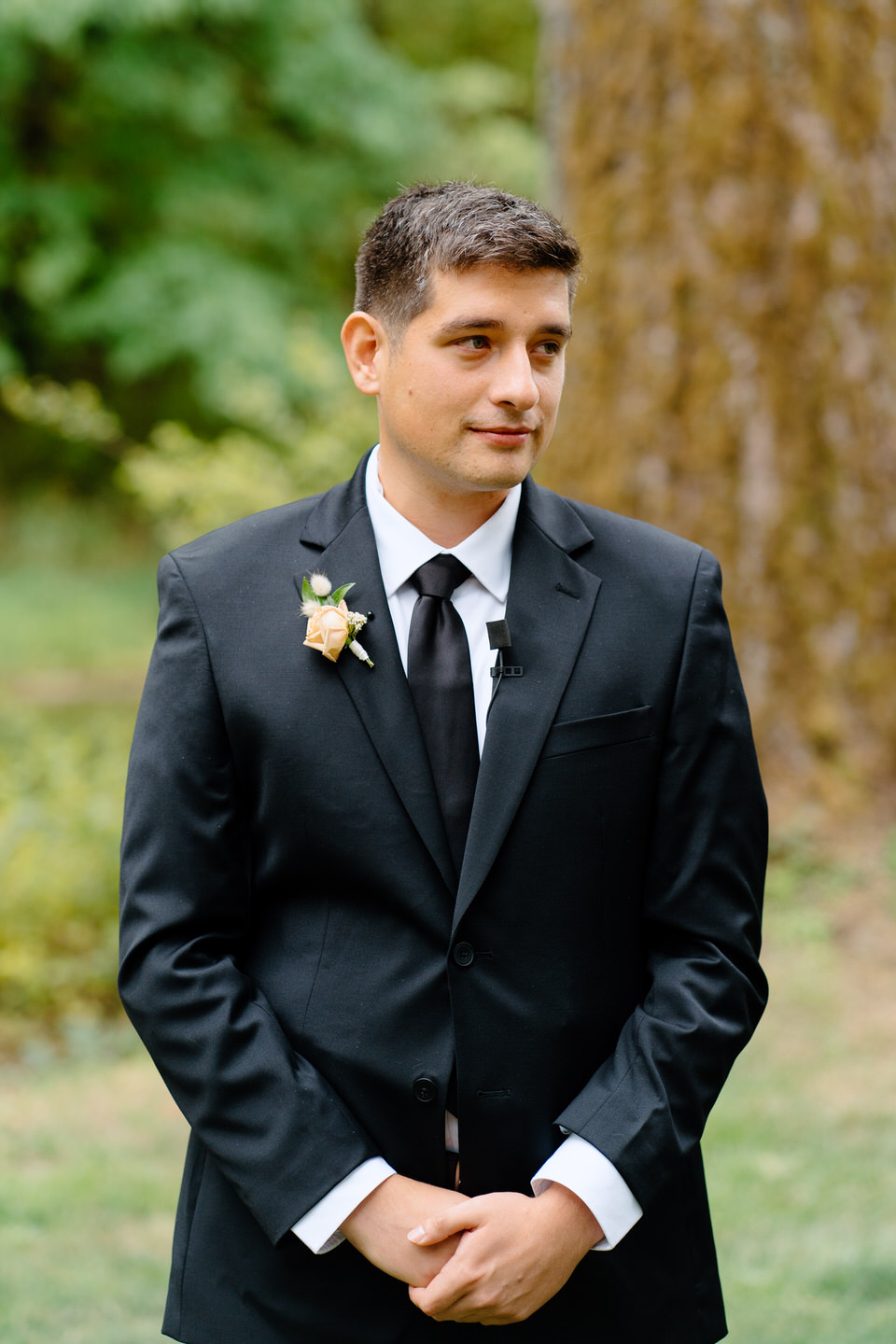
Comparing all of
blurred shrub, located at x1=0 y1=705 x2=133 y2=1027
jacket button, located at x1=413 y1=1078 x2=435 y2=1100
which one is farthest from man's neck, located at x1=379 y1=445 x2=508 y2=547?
blurred shrub, located at x1=0 y1=705 x2=133 y2=1027

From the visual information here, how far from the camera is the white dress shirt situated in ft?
6.22

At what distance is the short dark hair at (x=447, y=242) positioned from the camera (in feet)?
6.26

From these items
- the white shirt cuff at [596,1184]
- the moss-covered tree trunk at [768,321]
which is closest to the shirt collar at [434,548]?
the white shirt cuff at [596,1184]

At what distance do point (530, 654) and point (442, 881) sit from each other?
0.36 metres

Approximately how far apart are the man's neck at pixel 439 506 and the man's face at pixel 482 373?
0.08 metres

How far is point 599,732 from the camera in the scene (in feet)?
6.56

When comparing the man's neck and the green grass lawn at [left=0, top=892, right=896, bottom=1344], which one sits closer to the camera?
the man's neck

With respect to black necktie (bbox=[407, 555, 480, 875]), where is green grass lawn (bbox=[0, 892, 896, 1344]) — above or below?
below

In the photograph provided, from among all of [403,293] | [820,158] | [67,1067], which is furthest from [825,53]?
[67,1067]

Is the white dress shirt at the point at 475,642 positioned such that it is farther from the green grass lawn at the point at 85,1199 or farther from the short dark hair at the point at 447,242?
the green grass lawn at the point at 85,1199

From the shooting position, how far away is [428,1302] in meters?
1.83

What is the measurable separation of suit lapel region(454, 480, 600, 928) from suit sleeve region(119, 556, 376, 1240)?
1.10 ft

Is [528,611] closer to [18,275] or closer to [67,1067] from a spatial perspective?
[67,1067]

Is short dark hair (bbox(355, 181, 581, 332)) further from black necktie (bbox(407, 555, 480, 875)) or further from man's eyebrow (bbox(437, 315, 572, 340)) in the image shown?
black necktie (bbox(407, 555, 480, 875))
